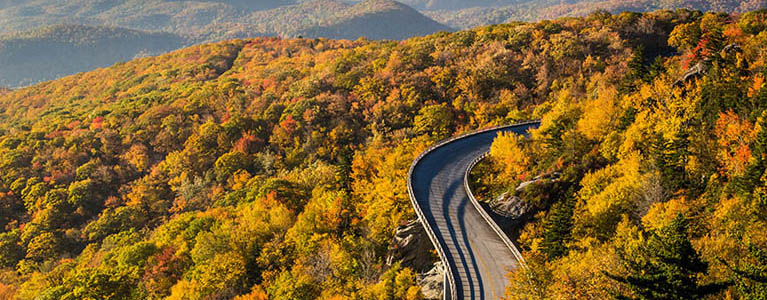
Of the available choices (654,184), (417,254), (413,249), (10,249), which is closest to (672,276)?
(654,184)

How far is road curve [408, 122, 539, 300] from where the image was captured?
41.3m

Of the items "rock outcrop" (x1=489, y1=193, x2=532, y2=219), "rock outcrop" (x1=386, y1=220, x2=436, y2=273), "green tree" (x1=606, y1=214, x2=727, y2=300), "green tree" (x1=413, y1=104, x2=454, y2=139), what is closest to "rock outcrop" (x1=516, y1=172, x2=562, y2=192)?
"rock outcrop" (x1=489, y1=193, x2=532, y2=219)

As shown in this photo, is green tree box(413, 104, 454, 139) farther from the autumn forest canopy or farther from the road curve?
the road curve

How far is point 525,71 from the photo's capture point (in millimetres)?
114875

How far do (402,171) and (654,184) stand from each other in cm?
3127

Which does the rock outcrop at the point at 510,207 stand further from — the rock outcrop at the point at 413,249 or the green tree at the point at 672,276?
the green tree at the point at 672,276

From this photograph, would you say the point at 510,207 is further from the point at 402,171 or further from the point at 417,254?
the point at 402,171

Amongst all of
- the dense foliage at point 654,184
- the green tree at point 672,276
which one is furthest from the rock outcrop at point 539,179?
the green tree at point 672,276

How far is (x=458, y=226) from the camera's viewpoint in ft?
163

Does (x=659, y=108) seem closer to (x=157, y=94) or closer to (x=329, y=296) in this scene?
(x=329, y=296)

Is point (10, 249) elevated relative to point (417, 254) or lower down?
lower down

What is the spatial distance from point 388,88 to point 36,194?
85.1m

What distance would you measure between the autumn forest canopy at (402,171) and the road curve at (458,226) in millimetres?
2868

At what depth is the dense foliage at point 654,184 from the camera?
26828mm
